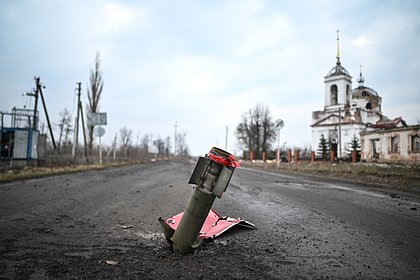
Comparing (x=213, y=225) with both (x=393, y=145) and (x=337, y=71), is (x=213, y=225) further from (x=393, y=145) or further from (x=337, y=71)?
(x=337, y=71)

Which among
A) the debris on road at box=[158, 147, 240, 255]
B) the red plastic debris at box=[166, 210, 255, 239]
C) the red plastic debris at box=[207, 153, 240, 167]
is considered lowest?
the red plastic debris at box=[166, 210, 255, 239]

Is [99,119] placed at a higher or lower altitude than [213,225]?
higher

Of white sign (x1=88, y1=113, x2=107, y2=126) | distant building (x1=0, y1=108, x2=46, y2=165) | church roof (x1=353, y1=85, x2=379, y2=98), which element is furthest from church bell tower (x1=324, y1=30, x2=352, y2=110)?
distant building (x1=0, y1=108, x2=46, y2=165)

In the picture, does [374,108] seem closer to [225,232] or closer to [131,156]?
[131,156]

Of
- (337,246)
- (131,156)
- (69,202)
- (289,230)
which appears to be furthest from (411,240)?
(131,156)

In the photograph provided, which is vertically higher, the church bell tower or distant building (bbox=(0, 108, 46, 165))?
the church bell tower

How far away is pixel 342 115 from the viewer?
42438 mm

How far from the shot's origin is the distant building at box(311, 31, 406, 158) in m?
41.1

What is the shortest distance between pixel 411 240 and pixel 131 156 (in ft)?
133

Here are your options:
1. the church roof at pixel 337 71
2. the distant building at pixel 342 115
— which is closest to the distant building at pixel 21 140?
the distant building at pixel 342 115

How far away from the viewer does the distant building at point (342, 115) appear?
41125 mm

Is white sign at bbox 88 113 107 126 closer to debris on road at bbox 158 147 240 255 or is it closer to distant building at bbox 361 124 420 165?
debris on road at bbox 158 147 240 255

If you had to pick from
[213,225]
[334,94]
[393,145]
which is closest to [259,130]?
[334,94]

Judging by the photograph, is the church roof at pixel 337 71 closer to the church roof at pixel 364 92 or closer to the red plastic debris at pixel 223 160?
the church roof at pixel 364 92
